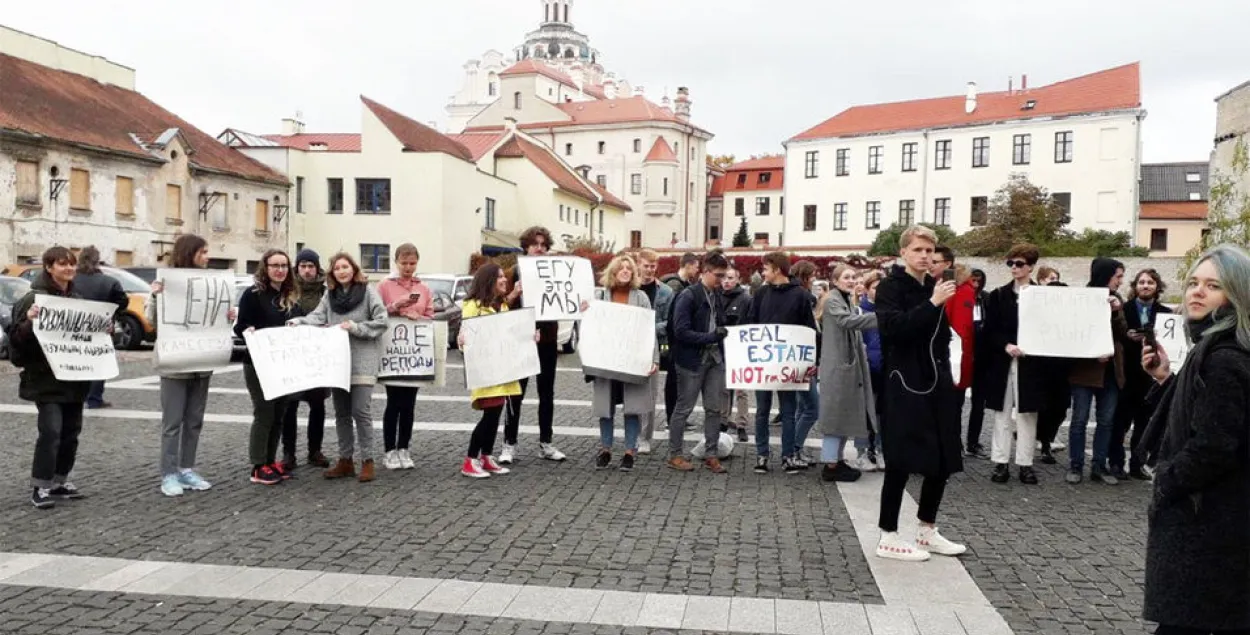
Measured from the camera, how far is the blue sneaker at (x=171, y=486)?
767cm

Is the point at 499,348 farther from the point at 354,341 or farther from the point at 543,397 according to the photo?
the point at 354,341

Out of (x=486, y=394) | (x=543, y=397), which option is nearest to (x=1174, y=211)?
(x=543, y=397)

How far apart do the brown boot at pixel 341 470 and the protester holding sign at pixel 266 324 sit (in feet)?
1.24

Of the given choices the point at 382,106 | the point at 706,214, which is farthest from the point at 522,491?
the point at 706,214

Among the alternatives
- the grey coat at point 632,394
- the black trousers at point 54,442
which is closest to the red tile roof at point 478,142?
the grey coat at point 632,394

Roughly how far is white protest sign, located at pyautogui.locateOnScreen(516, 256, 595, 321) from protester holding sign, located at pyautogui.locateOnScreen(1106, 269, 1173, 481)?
16.6 feet

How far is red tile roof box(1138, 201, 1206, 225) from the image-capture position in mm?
74938

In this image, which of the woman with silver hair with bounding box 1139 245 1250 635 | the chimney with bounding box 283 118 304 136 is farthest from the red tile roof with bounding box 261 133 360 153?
the woman with silver hair with bounding box 1139 245 1250 635

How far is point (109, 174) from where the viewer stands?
37.0 meters

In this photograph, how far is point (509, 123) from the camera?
257ft

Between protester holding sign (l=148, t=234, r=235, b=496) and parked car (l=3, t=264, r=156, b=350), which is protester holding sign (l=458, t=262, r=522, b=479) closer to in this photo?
protester holding sign (l=148, t=234, r=235, b=496)

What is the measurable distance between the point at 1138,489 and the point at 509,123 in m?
→ 73.3

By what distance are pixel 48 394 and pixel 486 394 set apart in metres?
3.35

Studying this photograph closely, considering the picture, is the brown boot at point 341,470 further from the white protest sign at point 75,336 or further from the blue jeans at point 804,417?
the blue jeans at point 804,417
